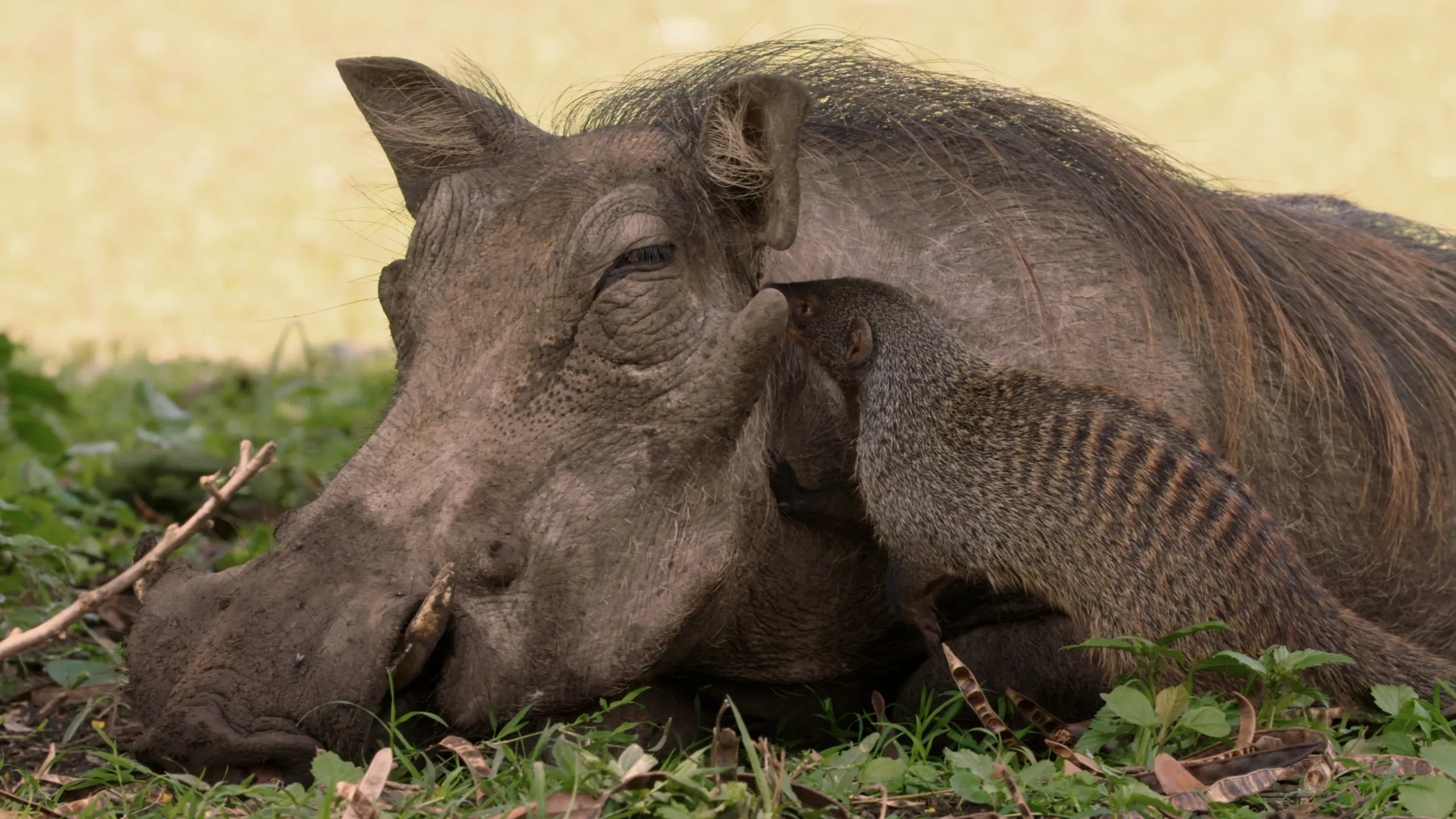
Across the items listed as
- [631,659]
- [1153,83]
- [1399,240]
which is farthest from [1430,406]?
[1153,83]

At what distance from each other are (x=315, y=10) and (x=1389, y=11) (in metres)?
10.0

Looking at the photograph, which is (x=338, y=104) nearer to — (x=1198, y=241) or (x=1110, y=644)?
(x=1198, y=241)

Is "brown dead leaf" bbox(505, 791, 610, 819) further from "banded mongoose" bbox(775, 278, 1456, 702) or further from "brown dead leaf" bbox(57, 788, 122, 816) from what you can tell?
"banded mongoose" bbox(775, 278, 1456, 702)

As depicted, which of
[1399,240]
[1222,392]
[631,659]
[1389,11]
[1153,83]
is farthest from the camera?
[1389,11]

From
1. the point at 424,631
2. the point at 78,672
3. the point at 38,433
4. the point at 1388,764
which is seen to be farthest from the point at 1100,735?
the point at 38,433

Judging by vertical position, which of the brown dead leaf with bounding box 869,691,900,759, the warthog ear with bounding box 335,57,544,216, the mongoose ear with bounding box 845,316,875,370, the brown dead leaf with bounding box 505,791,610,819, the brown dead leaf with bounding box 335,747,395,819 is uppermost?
the warthog ear with bounding box 335,57,544,216

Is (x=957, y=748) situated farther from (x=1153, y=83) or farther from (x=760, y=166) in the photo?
(x=1153, y=83)

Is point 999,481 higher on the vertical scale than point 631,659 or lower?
higher

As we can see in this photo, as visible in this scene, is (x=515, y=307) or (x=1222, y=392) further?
(x=1222, y=392)

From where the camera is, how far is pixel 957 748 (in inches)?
125

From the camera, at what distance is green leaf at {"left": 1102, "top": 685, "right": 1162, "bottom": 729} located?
273 centimetres

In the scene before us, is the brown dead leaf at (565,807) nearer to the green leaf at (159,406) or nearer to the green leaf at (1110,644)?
the green leaf at (1110,644)

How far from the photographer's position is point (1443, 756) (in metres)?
2.62

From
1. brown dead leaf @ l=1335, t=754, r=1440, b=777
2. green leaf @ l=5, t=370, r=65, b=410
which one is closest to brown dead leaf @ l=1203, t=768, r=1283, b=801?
brown dead leaf @ l=1335, t=754, r=1440, b=777
